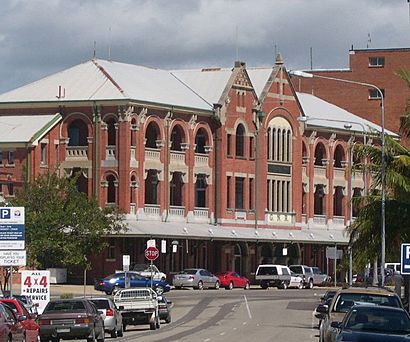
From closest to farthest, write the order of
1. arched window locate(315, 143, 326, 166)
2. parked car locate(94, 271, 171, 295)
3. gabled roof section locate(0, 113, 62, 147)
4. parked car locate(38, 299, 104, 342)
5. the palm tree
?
parked car locate(38, 299, 104, 342), the palm tree, parked car locate(94, 271, 171, 295), gabled roof section locate(0, 113, 62, 147), arched window locate(315, 143, 326, 166)

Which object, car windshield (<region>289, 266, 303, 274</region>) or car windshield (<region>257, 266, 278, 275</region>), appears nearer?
car windshield (<region>257, 266, 278, 275</region>)

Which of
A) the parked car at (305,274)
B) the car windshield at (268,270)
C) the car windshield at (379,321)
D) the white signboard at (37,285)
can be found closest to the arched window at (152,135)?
the car windshield at (268,270)

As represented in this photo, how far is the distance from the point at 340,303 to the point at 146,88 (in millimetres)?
60450

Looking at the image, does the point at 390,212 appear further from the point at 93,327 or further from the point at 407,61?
the point at 407,61

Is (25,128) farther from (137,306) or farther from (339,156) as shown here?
(137,306)

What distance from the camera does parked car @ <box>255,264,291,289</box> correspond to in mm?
92875

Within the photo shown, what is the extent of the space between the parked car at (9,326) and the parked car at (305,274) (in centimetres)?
6421

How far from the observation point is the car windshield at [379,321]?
27.4m

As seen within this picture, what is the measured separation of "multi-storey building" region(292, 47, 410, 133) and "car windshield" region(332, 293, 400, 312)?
291ft

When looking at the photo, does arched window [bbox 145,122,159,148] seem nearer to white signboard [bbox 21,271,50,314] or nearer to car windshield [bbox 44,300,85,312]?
white signboard [bbox 21,271,50,314]

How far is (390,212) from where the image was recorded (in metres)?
47.9

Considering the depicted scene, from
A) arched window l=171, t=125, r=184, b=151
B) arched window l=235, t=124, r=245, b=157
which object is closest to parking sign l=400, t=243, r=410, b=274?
arched window l=171, t=125, r=184, b=151

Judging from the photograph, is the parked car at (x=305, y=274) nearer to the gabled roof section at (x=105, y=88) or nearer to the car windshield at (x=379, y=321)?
the gabled roof section at (x=105, y=88)

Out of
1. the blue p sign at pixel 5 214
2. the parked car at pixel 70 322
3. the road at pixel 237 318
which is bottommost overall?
the road at pixel 237 318
